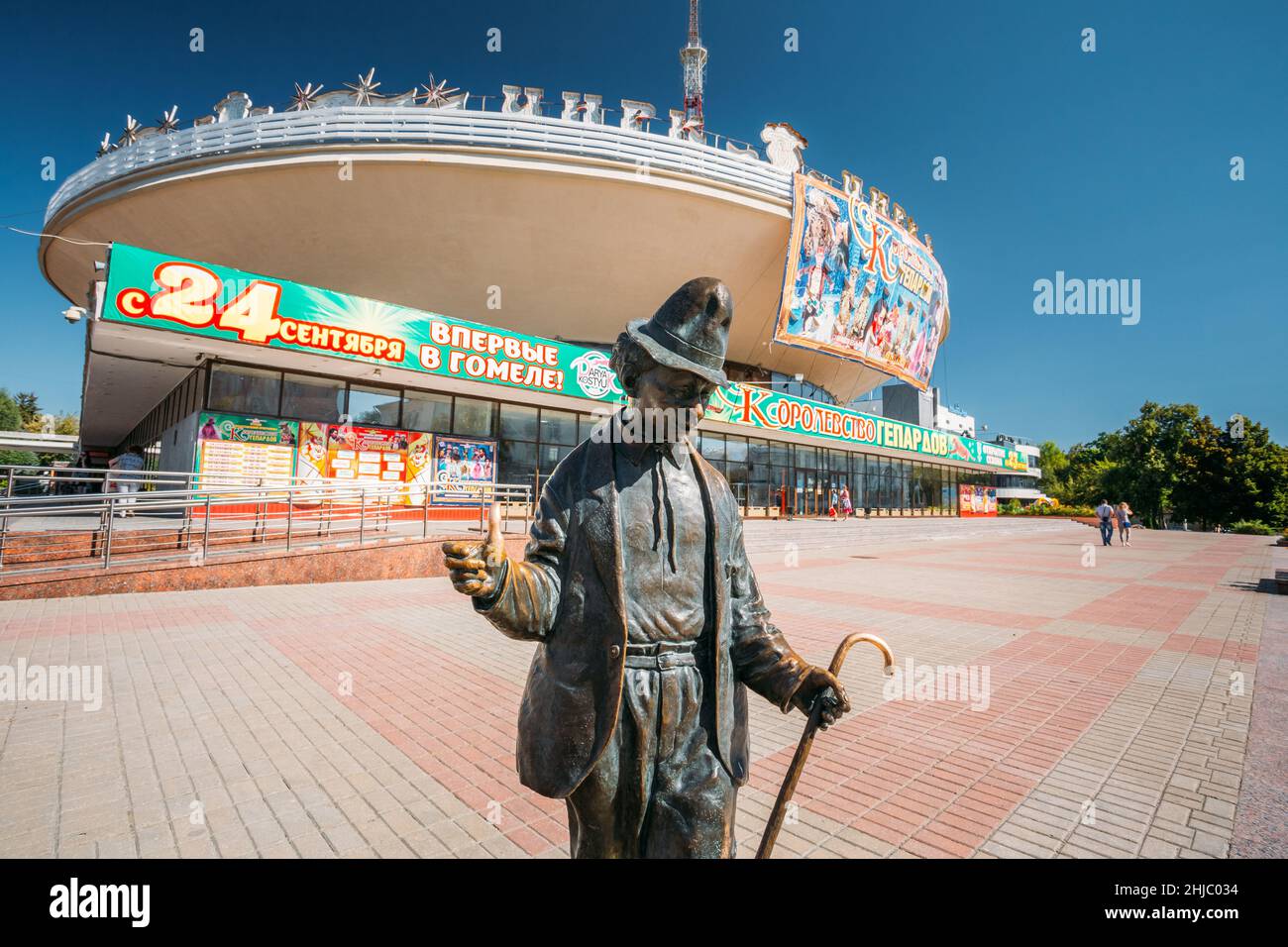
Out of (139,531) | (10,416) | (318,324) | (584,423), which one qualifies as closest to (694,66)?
(584,423)

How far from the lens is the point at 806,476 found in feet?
96.4

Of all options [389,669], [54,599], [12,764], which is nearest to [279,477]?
[54,599]

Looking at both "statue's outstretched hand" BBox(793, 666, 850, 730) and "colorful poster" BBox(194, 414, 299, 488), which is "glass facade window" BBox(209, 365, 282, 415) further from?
"statue's outstretched hand" BBox(793, 666, 850, 730)

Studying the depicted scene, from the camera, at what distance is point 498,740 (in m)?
4.00

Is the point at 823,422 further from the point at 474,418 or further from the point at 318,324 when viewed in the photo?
the point at 318,324

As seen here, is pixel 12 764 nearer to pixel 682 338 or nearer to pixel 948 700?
pixel 682 338

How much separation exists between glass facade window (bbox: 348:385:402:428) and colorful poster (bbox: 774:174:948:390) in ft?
51.4

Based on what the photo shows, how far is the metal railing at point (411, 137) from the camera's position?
19328mm

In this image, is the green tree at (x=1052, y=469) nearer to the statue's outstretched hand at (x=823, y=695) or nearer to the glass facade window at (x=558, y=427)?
the glass facade window at (x=558, y=427)

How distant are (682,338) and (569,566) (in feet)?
2.21

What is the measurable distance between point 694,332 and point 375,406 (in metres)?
16.7
